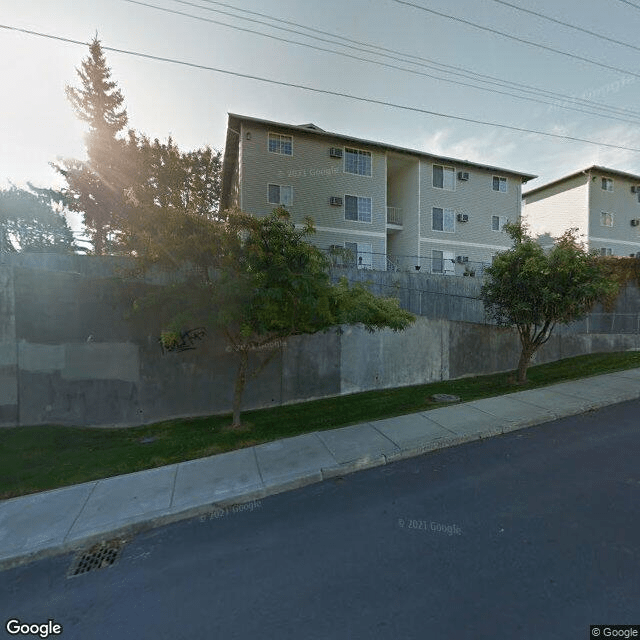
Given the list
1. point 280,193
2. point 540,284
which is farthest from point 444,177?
point 540,284

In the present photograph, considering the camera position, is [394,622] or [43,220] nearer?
[394,622]

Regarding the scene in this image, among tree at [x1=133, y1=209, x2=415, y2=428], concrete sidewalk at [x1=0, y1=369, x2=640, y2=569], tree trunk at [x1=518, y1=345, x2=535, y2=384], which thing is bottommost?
concrete sidewalk at [x1=0, y1=369, x2=640, y2=569]

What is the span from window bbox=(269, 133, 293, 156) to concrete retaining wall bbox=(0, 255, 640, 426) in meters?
13.9

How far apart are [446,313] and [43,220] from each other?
45.0m

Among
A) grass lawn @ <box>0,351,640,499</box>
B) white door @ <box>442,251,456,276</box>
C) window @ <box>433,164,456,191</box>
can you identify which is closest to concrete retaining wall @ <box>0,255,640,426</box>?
grass lawn @ <box>0,351,640,499</box>

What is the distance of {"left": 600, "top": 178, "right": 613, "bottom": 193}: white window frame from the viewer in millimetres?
Answer: 27288

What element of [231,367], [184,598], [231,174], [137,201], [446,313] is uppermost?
[231,174]

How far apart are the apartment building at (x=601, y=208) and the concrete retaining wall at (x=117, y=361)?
80.2 ft

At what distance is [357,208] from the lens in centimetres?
2061

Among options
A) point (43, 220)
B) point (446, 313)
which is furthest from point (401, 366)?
point (43, 220)

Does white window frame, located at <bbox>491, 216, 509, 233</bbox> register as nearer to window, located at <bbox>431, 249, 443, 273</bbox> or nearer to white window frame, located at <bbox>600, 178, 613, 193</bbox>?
window, located at <bbox>431, 249, 443, 273</bbox>

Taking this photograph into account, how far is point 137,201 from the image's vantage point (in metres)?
6.13

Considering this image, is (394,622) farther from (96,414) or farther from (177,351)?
(96,414)

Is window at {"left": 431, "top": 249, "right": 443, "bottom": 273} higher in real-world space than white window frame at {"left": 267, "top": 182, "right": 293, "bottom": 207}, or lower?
lower
